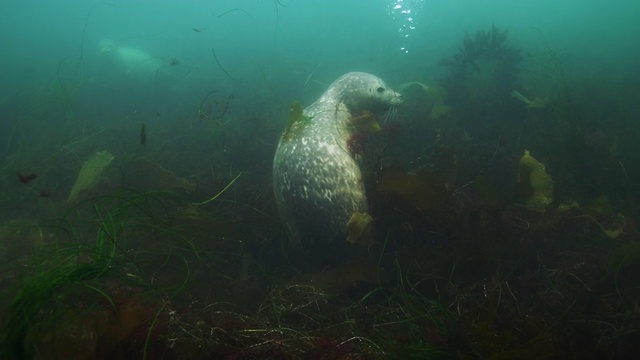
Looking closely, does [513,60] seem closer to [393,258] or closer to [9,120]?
[393,258]

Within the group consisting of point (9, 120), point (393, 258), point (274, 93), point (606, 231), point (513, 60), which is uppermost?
point (513, 60)

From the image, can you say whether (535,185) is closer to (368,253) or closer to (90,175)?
(368,253)

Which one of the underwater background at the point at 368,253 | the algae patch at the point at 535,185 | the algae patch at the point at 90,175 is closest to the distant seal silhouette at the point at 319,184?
the underwater background at the point at 368,253

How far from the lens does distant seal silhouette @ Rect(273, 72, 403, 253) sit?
10.8 feet

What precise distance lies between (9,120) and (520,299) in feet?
45.5

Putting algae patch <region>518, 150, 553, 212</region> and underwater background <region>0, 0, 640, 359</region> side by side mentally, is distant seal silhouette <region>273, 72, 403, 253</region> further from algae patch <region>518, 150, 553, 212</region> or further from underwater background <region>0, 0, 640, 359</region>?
algae patch <region>518, 150, 553, 212</region>

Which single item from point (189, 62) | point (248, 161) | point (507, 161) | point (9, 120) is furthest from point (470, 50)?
point (189, 62)

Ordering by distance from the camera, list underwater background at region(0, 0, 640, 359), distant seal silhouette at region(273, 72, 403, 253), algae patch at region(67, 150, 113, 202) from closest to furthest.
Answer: underwater background at region(0, 0, 640, 359) → distant seal silhouette at region(273, 72, 403, 253) → algae patch at region(67, 150, 113, 202)

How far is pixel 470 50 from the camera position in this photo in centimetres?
900

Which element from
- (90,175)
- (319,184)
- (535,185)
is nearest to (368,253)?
(319,184)

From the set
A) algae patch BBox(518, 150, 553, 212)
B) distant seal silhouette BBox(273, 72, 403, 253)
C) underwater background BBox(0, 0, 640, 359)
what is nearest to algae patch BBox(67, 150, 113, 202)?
underwater background BBox(0, 0, 640, 359)

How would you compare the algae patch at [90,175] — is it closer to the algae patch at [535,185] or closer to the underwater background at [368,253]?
the underwater background at [368,253]

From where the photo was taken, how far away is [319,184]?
3295mm

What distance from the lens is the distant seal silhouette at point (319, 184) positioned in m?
3.29
